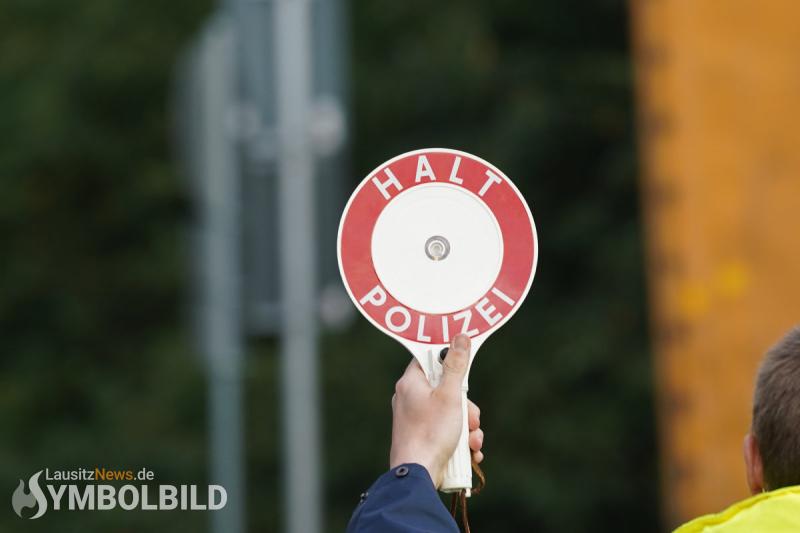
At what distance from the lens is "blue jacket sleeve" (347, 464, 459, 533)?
5.09 ft

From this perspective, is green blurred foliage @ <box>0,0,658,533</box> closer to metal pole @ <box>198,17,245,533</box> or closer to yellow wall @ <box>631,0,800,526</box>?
metal pole @ <box>198,17,245,533</box>

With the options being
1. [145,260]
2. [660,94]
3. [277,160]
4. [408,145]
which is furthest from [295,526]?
[145,260]

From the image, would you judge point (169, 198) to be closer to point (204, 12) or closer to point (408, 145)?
point (204, 12)

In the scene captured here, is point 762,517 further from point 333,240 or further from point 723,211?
point 333,240

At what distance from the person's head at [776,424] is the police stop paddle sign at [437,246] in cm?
32

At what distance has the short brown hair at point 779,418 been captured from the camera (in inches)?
68.8

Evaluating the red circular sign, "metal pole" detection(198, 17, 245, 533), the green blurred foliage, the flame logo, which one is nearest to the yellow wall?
"metal pole" detection(198, 17, 245, 533)

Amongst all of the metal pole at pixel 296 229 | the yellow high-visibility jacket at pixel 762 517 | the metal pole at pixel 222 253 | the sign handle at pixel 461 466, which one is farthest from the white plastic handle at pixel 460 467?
the metal pole at pixel 222 253

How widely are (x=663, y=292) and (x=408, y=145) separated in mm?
4947

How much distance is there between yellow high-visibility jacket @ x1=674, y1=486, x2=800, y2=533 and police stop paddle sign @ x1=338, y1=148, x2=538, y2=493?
343 mm

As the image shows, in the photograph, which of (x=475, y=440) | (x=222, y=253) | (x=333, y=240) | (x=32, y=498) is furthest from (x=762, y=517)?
(x=222, y=253)

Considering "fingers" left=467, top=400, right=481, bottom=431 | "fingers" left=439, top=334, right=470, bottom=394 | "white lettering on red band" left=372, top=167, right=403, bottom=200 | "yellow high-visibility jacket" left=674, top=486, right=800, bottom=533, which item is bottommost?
"yellow high-visibility jacket" left=674, top=486, right=800, bottom=533

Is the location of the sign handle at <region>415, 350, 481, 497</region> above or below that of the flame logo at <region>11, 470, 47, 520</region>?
above

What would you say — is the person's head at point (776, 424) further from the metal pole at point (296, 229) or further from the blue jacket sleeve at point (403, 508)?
the metal pole at point (296, 229)
